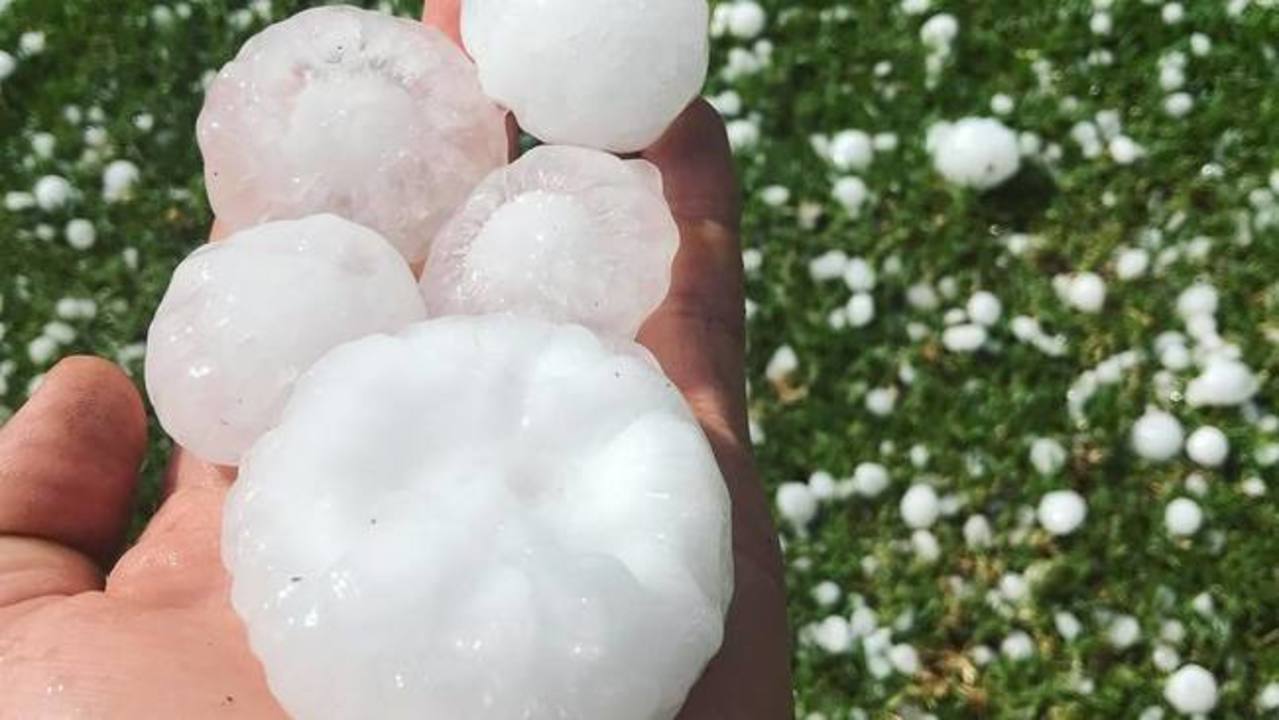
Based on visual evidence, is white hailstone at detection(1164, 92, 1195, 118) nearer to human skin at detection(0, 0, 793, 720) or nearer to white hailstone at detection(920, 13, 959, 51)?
white hailstone at detection(920, 13, 959, 51)

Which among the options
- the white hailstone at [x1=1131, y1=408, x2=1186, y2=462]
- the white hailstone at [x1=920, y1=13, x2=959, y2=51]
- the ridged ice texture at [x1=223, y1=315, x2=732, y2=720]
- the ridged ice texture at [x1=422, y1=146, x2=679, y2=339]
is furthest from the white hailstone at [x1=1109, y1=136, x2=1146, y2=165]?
the ridged ice texture at [x1=223, y1=315, x2=732, y2=720]

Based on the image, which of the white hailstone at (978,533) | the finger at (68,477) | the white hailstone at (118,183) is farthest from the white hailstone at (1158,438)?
the white hailstone at (118,183)

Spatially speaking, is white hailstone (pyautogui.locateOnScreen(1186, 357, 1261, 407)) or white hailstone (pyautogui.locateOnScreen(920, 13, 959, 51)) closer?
white hailstone (pyautogui.locateOnScreen(1186, 357, 1261, 407))

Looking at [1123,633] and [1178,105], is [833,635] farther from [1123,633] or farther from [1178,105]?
[1178,105]

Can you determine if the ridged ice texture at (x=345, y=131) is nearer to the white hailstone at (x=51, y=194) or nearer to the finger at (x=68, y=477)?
the finger at (x=68, y=477)

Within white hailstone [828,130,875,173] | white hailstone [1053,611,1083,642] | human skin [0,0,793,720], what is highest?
human skin [0,0,793,720]

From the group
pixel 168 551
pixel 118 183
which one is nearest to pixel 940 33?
pixel 118 183
